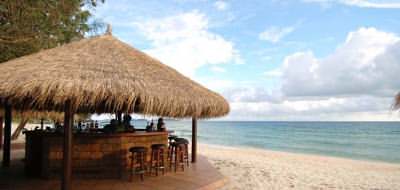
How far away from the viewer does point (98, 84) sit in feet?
11.9

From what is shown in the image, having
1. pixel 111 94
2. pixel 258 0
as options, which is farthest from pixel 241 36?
pixel 111 94

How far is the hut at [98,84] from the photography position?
11.6 ft

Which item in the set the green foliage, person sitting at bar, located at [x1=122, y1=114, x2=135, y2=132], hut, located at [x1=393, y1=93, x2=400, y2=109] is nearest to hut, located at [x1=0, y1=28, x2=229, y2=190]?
person sitting at bar, located at [x1=122, y1=114, x2=135, y2=132]

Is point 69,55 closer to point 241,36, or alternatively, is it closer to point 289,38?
point 241,36

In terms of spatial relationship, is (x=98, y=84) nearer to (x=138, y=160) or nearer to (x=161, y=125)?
(x=138, y=160)

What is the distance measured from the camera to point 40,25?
705 centimetres

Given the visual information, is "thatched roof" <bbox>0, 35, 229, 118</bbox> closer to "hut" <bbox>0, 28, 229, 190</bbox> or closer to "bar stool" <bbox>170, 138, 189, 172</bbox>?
"hut" <bbox>0, 28, 229, 190</bbox>

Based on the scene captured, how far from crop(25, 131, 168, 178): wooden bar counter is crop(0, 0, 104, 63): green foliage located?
8.52ft

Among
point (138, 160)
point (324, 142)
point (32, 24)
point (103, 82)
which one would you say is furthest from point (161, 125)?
point (324, 142)

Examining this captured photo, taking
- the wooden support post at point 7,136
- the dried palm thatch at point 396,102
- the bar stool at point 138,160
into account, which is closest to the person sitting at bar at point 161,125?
the bar stool at point 138,160

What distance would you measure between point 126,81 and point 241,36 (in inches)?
554

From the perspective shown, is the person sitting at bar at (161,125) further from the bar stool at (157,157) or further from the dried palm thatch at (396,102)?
the dried palm thatch at (396,102)

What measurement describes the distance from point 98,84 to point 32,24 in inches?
171

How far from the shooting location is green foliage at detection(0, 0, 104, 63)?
21.2ft
